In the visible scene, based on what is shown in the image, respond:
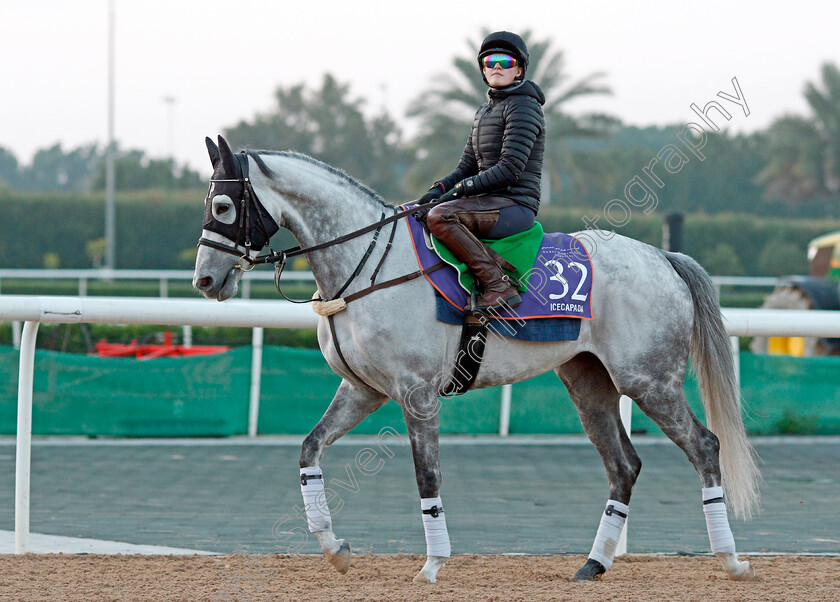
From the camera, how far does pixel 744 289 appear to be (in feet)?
98.6

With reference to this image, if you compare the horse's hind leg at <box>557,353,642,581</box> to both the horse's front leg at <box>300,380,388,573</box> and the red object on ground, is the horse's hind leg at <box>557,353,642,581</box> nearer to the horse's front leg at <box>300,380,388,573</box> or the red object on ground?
the horse's front leg at <box>300,380,388,573</box>

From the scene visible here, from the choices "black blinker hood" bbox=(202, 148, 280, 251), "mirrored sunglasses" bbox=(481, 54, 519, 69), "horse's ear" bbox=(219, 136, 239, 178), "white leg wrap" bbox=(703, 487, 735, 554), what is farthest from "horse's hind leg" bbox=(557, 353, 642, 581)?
"horse's ear" bbox=(219, 136, 239, 178)

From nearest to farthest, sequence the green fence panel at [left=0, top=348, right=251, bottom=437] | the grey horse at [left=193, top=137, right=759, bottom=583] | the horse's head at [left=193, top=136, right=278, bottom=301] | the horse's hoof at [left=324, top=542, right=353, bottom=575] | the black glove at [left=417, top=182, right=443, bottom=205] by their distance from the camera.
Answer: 1. the horse's head at [left=193, top=136, right=278, bottom=301]
2. the grey horse at [left=193, top=137, right=759, bottom=583]
3. the horse's hoof at [left=324, top=542, right=353, bottom=575]
4. the black glove at [left=417, top=182, right=443, bottom=205]
5. the green fence panel at [left=0, top=348, right=251, bottom=437]

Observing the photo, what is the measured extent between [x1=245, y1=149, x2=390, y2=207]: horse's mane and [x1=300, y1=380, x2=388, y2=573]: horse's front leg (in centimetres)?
87

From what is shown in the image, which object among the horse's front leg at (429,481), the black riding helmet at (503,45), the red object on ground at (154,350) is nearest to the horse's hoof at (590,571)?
the horse's front leg at (429,481)

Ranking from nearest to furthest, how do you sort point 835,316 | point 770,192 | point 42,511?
point 835,316
point 42,511
point 770,192

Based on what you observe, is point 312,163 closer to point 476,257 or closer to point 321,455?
point 476,257

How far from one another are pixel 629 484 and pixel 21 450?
293cm

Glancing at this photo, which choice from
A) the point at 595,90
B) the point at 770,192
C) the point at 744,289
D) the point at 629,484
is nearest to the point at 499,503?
the point at 629,484

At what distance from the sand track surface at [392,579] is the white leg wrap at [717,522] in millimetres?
160

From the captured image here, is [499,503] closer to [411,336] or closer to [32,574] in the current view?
[411,336]

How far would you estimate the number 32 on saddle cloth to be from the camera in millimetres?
4320

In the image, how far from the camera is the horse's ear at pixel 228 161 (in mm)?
4078

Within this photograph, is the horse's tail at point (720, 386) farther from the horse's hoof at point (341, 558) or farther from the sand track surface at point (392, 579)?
the horse's hoof at point (341, 558)
